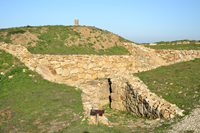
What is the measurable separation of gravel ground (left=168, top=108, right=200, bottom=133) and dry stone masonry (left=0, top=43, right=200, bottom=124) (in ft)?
1.73

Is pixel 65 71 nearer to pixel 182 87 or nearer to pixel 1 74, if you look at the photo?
pixel 1 74

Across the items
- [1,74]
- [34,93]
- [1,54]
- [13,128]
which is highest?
[1,54]

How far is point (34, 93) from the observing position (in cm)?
1013

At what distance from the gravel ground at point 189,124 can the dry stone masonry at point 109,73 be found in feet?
1.73

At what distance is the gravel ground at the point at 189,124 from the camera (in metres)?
5.59

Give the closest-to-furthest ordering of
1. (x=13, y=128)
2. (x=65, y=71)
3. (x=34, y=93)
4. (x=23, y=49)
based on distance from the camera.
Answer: (x=13, y=128), (x=34, y=93), (x=23, y=49), (x=65, y=71)

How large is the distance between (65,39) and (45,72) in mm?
6106

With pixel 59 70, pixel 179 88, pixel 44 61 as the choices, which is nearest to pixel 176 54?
pixel 179 88

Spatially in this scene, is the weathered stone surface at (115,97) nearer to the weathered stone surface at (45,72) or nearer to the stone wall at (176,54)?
the weathered stone surface at (45,72)

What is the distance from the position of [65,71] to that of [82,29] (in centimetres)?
788

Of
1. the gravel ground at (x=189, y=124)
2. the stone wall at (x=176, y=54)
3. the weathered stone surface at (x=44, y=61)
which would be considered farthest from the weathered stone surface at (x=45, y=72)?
the stone wall at (x=176, y=54)

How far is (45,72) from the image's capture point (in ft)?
45.8

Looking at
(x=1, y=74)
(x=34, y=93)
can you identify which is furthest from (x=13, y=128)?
(x=1, y=74)

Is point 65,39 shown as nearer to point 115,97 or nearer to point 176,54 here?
point 115,97
